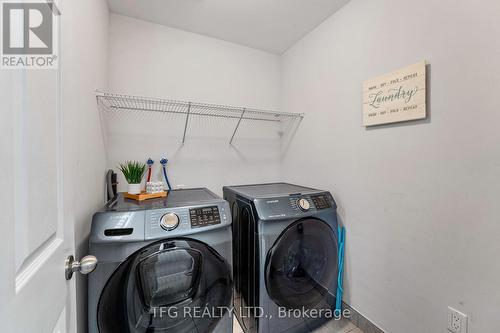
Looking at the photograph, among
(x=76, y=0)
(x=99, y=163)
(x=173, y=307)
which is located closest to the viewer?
(x=76, y=0)

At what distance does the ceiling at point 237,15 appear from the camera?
1693mm

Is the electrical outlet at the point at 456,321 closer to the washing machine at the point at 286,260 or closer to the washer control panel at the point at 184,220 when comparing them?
the washing machine at the point at 286,260

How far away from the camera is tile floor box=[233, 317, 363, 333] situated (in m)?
1.56

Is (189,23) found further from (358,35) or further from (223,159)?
(358,35)

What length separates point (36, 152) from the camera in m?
0.50

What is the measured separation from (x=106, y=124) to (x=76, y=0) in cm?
92

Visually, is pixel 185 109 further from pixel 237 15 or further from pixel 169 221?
pixel 169 221

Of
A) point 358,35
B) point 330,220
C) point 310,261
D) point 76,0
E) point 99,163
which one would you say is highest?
point 358,35

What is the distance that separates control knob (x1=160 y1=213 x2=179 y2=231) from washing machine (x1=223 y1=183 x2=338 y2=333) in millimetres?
506

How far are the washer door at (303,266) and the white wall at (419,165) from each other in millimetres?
195

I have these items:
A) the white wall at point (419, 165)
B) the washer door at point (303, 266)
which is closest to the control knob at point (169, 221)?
the washer door at point (303, 266)

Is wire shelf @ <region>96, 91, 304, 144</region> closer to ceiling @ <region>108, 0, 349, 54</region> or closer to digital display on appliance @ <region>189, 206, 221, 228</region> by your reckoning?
ceiling @ <region>108, 0, 349, 54</region>

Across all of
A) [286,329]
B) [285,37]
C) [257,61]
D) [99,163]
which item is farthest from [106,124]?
[286,329]

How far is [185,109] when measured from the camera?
2.02 meters
